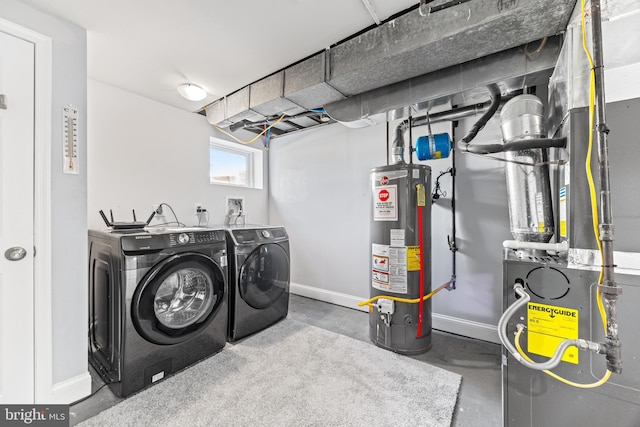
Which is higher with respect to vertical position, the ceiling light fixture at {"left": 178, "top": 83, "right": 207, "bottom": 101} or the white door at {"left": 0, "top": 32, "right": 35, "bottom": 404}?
the ceiling light fixture at {"left": 178, "top": 83, "right": 207, "bottom": 101}

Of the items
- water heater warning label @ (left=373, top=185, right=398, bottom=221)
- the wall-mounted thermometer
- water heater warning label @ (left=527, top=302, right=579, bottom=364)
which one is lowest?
water heater warning label @ (left=527, top=302, right=579, bottom=364)

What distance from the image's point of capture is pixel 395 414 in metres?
1.37

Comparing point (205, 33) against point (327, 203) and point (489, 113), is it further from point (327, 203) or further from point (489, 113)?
point (327, 203)

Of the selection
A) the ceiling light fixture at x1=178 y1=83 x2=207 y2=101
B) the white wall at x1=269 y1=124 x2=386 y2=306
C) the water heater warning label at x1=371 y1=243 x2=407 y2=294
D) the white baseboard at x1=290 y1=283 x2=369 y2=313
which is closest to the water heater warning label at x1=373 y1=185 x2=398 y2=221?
the water heater warning label at x1=371 y1=243 x2=407 y2=294

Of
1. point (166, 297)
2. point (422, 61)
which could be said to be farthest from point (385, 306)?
point (422, 61)

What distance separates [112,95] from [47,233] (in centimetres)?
144

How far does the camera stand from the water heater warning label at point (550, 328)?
933mm

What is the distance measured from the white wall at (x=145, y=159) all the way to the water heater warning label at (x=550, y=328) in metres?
2.90

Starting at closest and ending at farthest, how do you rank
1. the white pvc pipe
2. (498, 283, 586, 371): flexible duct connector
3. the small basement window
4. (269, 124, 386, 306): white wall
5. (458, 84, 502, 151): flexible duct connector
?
1. (498, 283, 586, 371): flexible duct connector
2. the white pvc pipe
3. (458, 84, 502, 151): flexible duct connector
4. (269, 124, 386, 306): white wall
5. the small basement window

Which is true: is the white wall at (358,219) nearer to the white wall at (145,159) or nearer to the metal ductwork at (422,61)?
the metal ductwork at (422,61)

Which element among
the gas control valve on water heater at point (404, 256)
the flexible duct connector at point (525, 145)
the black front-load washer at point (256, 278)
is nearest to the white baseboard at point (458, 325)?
the gas control valve on water heater at point (404, 256)

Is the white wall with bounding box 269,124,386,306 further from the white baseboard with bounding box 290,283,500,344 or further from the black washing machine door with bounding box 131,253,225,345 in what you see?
the black washing machine door with bounding box 131,253,225,345

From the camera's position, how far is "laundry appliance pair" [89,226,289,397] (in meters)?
1.51

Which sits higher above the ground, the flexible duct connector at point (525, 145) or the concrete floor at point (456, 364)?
the flexible duct connector at point (525, 145)
